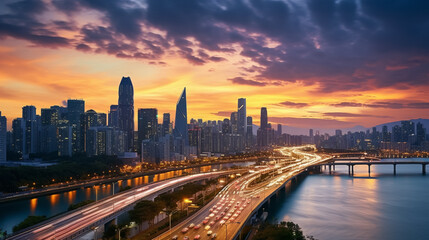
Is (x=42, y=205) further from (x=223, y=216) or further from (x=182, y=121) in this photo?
(x=182, y=121)

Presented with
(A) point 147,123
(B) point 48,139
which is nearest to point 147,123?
(A) point 147,123

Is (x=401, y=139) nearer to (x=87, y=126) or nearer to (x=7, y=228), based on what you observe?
(x=87, y=126)

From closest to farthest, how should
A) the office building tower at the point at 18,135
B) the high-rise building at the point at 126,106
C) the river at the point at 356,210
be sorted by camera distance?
the river at the point at 356,210, the office building tower at the point at 18,135, the high-rise building at the point at 126,106

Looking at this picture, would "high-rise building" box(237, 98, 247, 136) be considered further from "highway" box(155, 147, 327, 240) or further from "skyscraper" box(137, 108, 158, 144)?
"highway" box(155, 147, 327, 240)

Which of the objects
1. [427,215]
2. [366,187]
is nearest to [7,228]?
[427,215]

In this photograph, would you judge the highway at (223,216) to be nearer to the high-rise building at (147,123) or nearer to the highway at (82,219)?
the highway at (82,219)

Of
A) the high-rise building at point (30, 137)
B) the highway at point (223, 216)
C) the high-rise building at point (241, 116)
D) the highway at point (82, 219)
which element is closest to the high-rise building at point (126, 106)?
the high-rise building at point (30, 137)

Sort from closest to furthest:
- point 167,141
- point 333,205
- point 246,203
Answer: point 246,203
point 333,205
point 167,141
